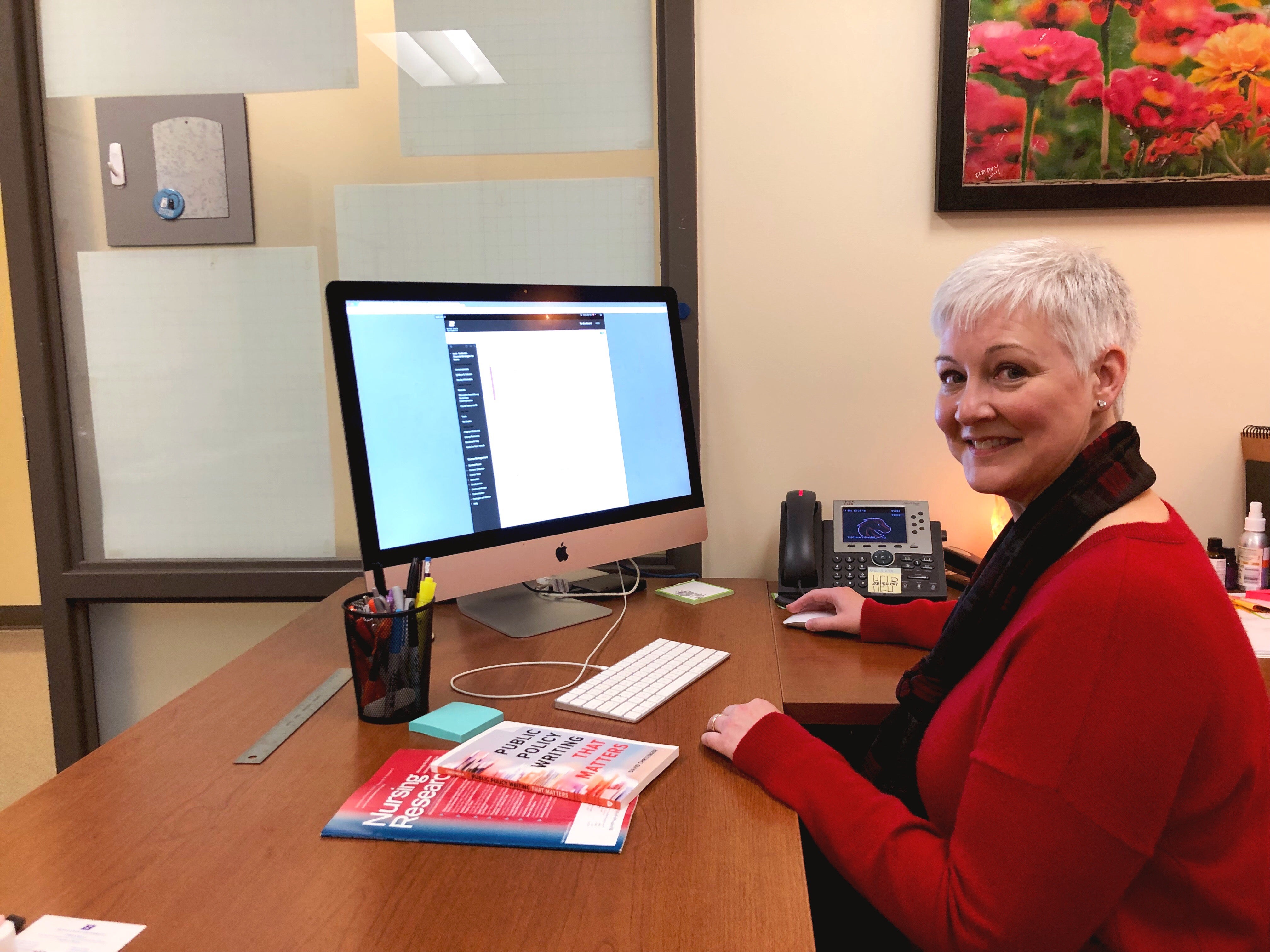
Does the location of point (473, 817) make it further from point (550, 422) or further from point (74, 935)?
point (550, 422)

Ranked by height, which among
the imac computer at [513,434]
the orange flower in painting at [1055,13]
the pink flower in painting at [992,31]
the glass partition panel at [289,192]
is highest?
the orange flower in painting at [1055,13]

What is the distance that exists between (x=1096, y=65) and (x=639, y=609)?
1.31 meters

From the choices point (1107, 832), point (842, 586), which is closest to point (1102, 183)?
point (842, 586)

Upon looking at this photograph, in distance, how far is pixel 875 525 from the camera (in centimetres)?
154

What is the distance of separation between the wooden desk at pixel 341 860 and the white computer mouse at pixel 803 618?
36cm

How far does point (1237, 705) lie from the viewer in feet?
2.40

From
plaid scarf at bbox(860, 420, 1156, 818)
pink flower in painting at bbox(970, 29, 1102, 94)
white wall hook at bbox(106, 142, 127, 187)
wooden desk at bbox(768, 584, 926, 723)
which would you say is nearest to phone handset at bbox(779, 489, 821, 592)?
wooden desk at bbox(768, 584, 926, 723)

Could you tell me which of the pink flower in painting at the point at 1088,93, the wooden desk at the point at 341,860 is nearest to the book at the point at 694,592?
the wooden desk at the point at 341,860

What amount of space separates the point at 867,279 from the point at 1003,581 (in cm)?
95

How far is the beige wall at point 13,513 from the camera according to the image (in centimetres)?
378

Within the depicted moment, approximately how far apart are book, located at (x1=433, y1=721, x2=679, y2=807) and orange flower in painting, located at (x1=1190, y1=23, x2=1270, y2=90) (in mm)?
1588

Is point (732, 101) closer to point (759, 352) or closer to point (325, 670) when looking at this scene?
point (759, 352)

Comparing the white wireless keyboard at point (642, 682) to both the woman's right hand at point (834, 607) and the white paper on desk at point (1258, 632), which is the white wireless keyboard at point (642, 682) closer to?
the woman's right hand at point (834, 607)

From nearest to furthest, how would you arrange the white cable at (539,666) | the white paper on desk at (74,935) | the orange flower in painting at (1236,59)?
the white paper on desk at (74,935)
the white cable at (539,666)
the orange flower in painting at (1236,59)
